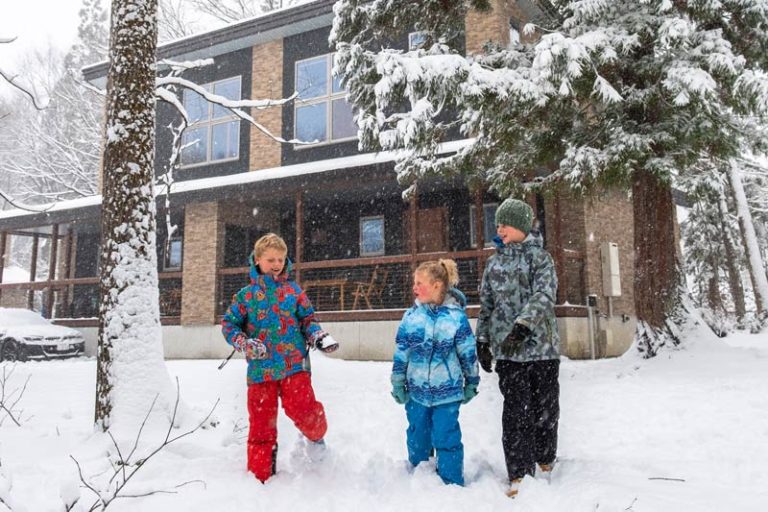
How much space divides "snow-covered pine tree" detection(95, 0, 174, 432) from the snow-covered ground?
→ 0.40 m

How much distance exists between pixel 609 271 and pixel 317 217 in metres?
7.11

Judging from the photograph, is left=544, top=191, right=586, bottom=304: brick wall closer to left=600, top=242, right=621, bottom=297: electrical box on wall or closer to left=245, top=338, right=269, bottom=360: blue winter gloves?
left=600, top=242, right=621, bottom=297: electrical box on wall

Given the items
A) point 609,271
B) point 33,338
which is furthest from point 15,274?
point 609,271

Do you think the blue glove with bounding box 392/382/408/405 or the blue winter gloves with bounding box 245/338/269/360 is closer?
the blue winter gloves with bounding box 245/338/269/360

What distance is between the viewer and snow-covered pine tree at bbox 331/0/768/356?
22.2 ft

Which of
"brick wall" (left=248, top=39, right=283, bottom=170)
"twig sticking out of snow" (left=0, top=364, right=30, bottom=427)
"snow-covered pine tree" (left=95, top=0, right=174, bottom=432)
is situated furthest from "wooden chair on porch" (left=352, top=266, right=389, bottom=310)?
"snow-covered pine tree" (left=95, top=0, right=174, bottom=432)

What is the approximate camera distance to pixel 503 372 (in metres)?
3.56

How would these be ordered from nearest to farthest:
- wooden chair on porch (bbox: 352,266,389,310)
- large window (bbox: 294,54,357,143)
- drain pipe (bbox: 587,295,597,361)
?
drain pipe (bbox: 587,295,597,361), wooden chair on porch (bbox: 352,266,389,310), large window (bbox: 294,54,357,143)

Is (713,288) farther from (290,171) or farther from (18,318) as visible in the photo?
(18,318)

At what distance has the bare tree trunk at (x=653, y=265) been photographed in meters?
8.19

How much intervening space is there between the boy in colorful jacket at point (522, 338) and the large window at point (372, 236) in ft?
35.6

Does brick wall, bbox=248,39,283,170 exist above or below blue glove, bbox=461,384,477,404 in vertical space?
above

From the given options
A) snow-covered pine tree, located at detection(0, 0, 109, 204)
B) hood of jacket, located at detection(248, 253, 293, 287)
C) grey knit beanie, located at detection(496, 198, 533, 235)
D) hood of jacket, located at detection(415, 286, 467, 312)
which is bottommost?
hood of jacket, located at detection(415, 286, 467, 312)

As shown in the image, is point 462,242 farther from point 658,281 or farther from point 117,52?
point 117,52
